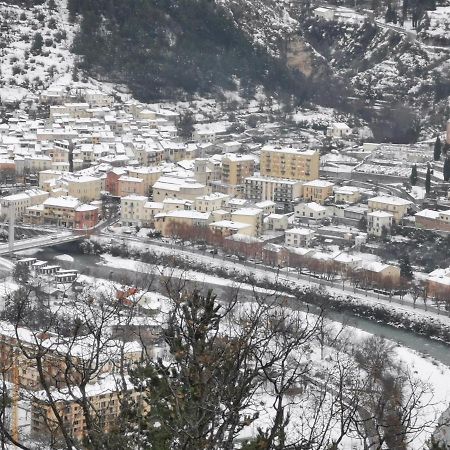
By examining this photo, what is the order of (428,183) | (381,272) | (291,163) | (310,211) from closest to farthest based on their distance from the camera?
(381,272) → (310,211) → (428,183) → (291,163)

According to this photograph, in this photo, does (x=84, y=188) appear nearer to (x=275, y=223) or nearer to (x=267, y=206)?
(x=267, y=206)

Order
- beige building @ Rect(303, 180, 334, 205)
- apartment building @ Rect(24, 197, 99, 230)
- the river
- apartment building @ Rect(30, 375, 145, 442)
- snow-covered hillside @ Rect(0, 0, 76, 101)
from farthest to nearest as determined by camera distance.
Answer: snow-covered hillside @ Rect(0, 0, 76, 101), beige building @ Rect(303, 180, 334, 205), apartment building @ Rect(24, 197, 99, 230), the river, apartment building @ Rect(30, 375, 145, 442)

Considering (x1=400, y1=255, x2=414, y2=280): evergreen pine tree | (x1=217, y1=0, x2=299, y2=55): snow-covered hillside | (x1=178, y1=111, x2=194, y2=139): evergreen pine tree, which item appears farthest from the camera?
(x1=217, y1=0, x2=299, y2=55): snow-covered hillside

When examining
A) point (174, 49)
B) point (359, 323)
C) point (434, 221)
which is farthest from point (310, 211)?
point (174, 49)

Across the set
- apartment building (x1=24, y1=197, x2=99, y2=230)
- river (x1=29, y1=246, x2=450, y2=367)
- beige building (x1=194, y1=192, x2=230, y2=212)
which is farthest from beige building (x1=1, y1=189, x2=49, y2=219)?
beige building (x1=194, y1=192, x2=230, y2=212)

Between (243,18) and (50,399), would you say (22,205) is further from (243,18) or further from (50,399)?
(50,399)

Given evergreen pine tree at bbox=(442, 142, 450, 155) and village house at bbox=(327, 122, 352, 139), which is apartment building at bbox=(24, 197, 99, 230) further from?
village house at bbox=(327, 122, 352, 139)

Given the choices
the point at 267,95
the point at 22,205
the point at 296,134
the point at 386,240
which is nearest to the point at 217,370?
the point at 386,240
